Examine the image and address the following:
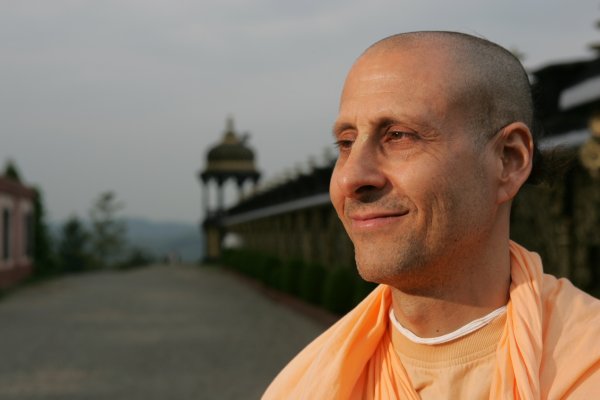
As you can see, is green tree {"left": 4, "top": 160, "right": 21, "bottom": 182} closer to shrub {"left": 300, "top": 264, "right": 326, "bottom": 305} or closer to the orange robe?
shrub {"left": 300, "top": 264, "right": 326, "bottom": 305}

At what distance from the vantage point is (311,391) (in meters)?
1.81

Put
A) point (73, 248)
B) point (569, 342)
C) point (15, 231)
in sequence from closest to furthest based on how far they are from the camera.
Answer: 1. point (569, 342)
2. point (15, 231)
3. point (73, 248)

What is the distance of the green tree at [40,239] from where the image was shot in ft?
103

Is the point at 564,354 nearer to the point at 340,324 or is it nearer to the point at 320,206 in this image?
the point at 340,324

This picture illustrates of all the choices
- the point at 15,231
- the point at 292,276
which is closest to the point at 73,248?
the point at 15,231

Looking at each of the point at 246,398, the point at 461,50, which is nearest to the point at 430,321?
the point at 461,50

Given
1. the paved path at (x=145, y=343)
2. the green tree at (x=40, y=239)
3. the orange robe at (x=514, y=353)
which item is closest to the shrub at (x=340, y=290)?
the paved path at (x=145, y=343)

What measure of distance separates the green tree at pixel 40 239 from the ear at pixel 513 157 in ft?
102

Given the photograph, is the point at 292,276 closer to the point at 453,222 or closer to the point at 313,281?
the point at 313,281

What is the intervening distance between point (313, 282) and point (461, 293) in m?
14.0

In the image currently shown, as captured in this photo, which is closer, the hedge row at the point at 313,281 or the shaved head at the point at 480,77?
the shaved head at the point at 480,77

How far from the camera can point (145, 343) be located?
40.5 feet

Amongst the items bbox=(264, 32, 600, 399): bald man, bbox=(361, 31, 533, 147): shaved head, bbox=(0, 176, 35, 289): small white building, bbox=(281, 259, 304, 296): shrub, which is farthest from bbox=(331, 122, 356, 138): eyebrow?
bbox=(0, 176, 35, 289): small white building

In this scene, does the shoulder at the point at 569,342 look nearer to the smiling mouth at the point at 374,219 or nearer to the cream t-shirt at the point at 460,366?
the cream t-shirt at the point at 460,366
